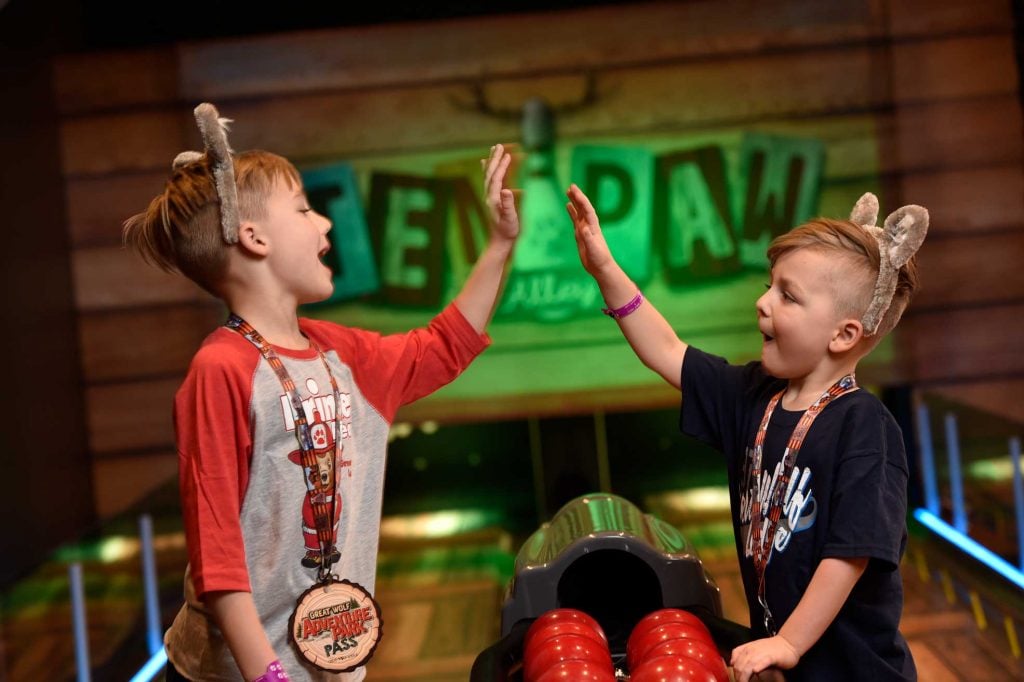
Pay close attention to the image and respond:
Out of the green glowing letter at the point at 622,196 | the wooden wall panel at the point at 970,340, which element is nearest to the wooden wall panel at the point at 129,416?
the green glowing letter at the point at 622,196

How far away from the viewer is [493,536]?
16.6 feet

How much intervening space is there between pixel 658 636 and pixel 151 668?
2.36 m

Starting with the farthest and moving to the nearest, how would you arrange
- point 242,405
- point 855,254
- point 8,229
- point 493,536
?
point 493,536
point 8,229
point 855,254
point 242,405

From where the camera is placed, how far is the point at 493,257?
1.84m

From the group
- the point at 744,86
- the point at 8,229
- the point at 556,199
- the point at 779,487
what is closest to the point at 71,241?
the point at 8,229

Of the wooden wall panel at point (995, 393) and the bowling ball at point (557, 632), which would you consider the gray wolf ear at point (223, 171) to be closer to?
the bowling ball at point (557, 632)

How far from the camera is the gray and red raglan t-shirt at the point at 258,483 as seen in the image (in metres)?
1.46

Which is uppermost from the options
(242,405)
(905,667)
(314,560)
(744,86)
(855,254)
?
(744,86)

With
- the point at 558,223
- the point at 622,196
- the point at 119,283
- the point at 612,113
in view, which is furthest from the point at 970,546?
the point at 119,283

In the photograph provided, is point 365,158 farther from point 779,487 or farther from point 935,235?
point 779,487

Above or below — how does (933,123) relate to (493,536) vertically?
above

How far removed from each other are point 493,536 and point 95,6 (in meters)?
3.10

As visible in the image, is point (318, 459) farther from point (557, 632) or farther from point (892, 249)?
point (892, 249)

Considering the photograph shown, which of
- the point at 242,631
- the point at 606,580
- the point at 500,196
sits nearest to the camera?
the point at 242,631
